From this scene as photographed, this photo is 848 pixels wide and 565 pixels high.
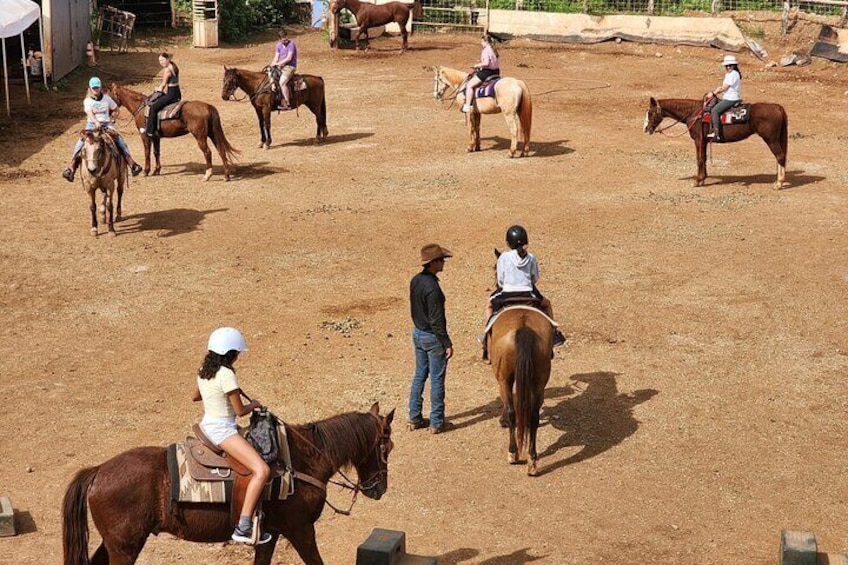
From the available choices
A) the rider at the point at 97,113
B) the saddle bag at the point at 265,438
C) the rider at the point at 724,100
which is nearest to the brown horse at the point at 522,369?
the saddle bag at the point at 265,438

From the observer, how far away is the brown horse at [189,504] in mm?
8281

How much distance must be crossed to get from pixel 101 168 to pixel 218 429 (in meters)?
12.1

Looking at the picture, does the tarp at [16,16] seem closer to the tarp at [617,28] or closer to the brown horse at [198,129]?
the brown horse at [198,129]

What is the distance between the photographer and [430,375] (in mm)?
12852

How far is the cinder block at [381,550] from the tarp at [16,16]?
73.2ft

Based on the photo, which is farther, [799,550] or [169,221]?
[169,221]

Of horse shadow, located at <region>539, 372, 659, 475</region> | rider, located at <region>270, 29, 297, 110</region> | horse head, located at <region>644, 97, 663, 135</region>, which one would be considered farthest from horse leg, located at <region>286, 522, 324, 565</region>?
rider, located at <region>270, 29, 297, 110</region>

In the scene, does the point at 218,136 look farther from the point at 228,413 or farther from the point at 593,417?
the point at 228,413

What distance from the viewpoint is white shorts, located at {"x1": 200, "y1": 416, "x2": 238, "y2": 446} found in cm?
854

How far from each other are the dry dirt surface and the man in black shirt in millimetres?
360

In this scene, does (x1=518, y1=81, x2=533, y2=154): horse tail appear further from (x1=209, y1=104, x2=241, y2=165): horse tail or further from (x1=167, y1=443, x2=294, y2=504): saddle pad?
(x1=167, y1=443, x2=294, y2=504): saddle pad

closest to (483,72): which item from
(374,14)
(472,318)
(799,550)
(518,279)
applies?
(472,318)

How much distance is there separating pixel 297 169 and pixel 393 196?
325cm

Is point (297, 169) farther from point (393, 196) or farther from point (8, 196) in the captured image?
point (8, 196)
